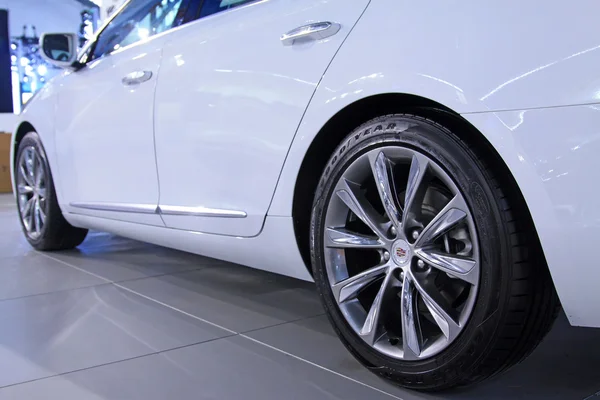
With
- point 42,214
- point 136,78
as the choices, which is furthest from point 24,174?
point 136,78

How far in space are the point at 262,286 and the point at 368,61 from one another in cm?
146

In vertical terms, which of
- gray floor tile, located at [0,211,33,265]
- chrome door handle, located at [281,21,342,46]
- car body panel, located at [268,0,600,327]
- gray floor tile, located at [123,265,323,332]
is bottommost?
gray floor tile, located at [0,211,33,265]

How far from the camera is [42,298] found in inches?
103

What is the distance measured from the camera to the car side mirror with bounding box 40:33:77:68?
124 inches

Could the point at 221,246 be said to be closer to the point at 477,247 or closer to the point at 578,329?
the point at 477,247

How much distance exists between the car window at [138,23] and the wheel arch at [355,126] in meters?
1.04

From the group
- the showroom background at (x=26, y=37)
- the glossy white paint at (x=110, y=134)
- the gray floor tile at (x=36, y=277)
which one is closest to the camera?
the glossy white paint at (x=110, y=134)

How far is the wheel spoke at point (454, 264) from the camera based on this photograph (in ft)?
4.58

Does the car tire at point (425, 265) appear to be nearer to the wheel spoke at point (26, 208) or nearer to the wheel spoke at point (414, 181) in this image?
the wheel spoke at point (414, 181)

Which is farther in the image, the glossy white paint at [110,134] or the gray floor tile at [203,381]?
the glossy white paint at [110,134]

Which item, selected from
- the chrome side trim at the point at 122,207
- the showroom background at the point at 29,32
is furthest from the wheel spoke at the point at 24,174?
the showroom background at the point at 29,32

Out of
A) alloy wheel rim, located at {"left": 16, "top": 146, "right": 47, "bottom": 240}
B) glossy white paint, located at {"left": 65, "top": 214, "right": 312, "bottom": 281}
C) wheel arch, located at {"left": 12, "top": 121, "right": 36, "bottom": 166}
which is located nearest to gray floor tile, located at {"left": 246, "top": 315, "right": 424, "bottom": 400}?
glossy white paint, located at {"left": 65, "top": 214, "right": 312, "bottom": 281}

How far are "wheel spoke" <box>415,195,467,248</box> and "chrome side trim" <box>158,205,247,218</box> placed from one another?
2.26ft

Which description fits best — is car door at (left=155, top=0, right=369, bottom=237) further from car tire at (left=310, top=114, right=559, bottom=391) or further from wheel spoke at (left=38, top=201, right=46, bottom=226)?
wheel spoke at (left=38, top=201, right=46, bottom=226)
